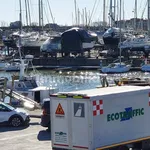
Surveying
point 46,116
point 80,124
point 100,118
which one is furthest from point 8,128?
point 100,118

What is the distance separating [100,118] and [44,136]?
251 inches

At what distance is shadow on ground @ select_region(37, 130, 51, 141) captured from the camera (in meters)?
19.9

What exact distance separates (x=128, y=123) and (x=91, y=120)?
5.13 ft

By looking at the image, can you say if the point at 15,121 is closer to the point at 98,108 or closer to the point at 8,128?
the point at 8,128

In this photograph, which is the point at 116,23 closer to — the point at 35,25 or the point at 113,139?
the point at 35,25

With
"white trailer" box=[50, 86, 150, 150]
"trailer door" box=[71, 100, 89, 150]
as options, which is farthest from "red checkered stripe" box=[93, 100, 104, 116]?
"trailer door" box=[71, 100, 89, 150]

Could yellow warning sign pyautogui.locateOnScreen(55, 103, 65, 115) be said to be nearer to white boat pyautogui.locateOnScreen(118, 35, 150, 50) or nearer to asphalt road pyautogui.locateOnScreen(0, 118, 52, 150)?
asphalt road pyautogui.locateOnScreen(0, 118, 52, 150)

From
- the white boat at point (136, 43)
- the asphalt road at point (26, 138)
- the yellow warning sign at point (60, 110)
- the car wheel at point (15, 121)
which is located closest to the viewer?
the yellow warning sign at point (60, 110)

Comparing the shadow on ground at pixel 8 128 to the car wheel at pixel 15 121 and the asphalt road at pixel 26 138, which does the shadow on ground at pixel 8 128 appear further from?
the car wheel at pixel 15 121

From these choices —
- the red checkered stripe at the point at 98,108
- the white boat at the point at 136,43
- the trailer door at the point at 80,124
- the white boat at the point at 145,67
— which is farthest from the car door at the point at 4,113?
the white boat at the point at 136,43

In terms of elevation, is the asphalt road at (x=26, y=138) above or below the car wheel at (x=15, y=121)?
below

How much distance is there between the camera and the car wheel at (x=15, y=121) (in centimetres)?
2280

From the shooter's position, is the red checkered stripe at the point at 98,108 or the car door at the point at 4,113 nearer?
the red checkered stripe at the point at 98,108

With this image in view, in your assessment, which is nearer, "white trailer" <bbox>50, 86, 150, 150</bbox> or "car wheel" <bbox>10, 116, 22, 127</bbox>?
"white trailer" <bbox>50, 86, 150, 150</bbox>
